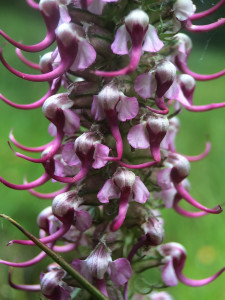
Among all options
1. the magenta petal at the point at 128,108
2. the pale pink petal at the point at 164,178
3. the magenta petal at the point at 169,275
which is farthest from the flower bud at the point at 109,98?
the magenta petal at the point at 169,275

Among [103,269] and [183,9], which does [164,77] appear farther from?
[103,269]

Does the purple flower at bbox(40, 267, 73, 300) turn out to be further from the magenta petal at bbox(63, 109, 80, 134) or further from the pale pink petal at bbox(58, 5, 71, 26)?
the pale pink petal at bbox(58, 5, 71, 26)

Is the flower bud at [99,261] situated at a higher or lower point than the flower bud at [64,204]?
lower

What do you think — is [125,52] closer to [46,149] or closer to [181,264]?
[46,149]

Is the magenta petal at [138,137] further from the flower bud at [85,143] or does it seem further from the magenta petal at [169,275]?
the magenta petal at [169,275]

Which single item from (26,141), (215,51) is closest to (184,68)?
(26,141)
